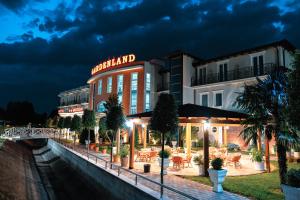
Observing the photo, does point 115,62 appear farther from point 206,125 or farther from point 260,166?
point 260,166

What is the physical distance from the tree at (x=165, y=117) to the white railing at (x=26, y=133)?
32611 millimetres

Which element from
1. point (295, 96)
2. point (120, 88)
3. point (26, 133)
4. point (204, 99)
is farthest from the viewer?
point (26, 133)

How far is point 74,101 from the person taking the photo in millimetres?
64938

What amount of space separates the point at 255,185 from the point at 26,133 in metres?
38.5

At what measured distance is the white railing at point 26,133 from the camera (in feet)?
125

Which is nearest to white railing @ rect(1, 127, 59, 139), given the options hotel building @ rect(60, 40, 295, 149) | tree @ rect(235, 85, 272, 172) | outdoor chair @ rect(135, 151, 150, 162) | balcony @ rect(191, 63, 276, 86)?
hotel building @ rect(60, 40, 295, 149)

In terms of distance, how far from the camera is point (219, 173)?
34.8 feet

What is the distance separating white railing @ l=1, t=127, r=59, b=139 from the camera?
1503 inches

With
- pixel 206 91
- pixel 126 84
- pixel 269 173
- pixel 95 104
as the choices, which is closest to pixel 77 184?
pixel 269 173

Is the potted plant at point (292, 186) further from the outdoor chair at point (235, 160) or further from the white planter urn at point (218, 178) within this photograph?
the outdoor chair at point (235, 160)

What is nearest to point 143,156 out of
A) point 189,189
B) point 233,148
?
point 189,189

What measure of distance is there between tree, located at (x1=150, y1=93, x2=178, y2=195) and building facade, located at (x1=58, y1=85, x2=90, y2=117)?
42.7 metres

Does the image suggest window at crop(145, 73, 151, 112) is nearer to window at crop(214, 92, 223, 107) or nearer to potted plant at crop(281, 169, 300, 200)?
window at crop(214, 92, 223, 107)

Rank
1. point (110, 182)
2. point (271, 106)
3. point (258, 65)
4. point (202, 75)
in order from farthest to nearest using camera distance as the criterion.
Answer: point (202, 75)
point (258, 65)
point (110, 182)
point (271, 106)
